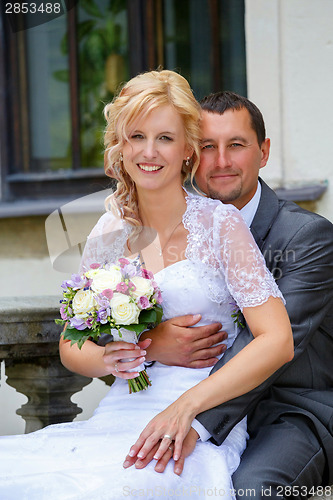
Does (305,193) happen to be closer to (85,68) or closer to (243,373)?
(85,68)

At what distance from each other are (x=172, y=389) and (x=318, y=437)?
1.76 ft

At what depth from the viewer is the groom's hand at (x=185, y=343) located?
274 cm

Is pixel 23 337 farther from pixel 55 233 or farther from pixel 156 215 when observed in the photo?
pixel 55 233

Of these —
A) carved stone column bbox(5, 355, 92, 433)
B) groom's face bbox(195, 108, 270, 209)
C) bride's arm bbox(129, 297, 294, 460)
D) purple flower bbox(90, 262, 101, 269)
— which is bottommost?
carved stone column bbox(5, 355, 92, 433)

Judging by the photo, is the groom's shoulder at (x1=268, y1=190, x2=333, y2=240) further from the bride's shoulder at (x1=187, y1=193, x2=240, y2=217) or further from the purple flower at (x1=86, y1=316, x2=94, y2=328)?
the purple flower at (x1=86, y1=316, x2=94, y2=328)

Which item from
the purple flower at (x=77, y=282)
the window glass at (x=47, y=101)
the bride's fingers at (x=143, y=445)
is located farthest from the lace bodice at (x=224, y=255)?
the window glass at (x=47, y=101)

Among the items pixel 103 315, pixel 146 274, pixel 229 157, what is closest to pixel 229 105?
pixel 229 157

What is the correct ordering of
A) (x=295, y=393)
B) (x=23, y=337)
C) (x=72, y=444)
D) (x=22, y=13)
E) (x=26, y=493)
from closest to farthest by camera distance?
Answer: 1. (x=26, y=493)
2. (x=72, y=444)
3. (x=295, y=393)
4. (x=23, y=337)
5. (x=22, y=13)

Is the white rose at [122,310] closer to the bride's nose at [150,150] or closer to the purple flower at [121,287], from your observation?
the purple flower at [121,287]

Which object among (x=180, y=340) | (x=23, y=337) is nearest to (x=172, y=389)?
(x=180, y=340)

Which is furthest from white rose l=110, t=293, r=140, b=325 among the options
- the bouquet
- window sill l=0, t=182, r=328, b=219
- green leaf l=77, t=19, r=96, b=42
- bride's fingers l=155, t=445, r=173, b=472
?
green leaf l=77, t=19, r=96, b=42

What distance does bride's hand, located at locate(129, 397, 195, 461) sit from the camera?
2428 millimetres

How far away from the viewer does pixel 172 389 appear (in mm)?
2742

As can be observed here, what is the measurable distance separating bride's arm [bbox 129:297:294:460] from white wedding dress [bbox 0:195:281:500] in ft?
0.28
